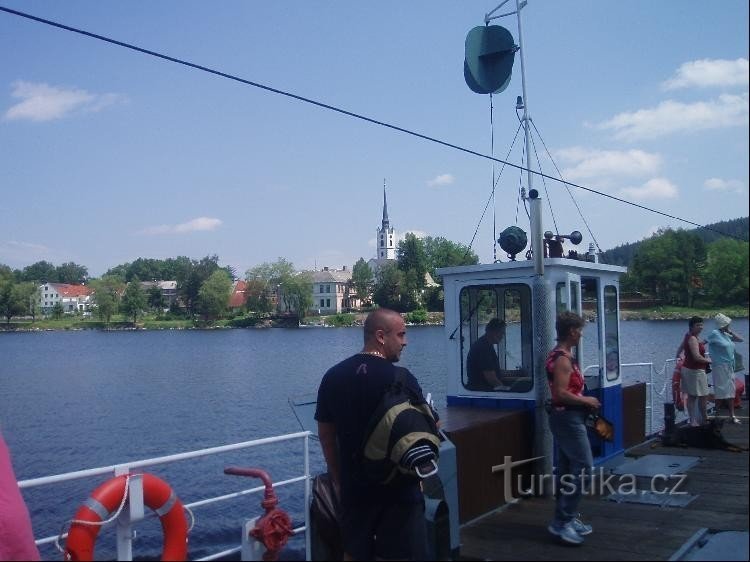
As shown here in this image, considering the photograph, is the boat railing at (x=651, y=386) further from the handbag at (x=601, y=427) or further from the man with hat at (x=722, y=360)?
the handbag at (x=601, y=427)

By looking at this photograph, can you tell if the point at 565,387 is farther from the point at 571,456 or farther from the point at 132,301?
the point at 132,301

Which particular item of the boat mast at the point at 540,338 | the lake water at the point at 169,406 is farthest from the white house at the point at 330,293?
the boat mast at the point at 540,338

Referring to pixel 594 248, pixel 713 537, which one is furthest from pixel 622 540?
pixel 594 248

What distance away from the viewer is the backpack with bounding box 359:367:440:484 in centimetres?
369

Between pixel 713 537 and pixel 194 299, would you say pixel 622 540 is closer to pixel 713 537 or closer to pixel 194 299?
pixel 713 537

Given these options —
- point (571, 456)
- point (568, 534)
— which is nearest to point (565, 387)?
point (571, 456)

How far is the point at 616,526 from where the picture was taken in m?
5.72

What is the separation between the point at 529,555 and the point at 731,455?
4165 mm

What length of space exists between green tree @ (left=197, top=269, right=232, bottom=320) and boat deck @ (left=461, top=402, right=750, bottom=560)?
95.2 metres

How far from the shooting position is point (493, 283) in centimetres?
721

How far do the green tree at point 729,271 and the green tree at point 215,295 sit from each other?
96.6 m

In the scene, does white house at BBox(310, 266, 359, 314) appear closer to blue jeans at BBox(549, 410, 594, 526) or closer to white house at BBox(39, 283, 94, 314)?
white house at BBox(39, 283, 94, 314)

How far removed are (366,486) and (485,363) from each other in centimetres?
370

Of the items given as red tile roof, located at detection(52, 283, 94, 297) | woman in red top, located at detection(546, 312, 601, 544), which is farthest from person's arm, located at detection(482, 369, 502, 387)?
→ red tile roof, located at detection(52, 283, 94, 297)
